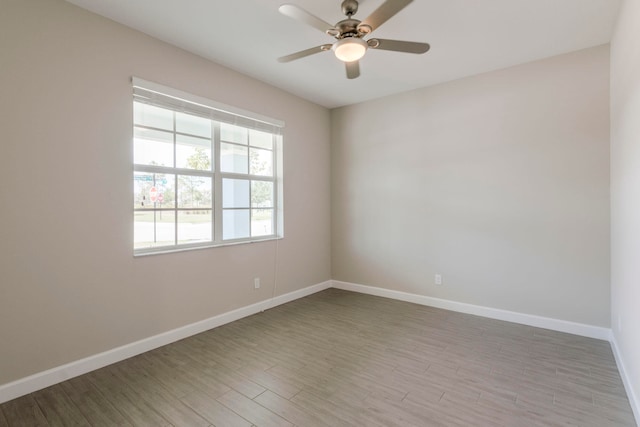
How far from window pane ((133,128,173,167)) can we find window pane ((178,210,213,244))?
529 mm

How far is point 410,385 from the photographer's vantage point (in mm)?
2221

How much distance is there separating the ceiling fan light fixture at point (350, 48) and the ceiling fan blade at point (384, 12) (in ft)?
0.33

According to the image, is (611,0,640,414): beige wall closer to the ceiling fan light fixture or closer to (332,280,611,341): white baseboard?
(332,280,611,341): white baseboard

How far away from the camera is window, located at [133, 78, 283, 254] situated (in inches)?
110

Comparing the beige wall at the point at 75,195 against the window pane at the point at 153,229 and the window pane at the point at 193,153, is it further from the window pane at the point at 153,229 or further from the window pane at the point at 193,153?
the window pane at the point at 193,153

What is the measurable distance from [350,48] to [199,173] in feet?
6.42

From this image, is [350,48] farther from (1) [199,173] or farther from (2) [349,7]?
(1) [199,173]

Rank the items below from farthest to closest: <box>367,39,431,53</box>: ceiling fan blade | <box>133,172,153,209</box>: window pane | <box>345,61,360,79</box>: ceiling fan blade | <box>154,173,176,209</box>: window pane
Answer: <box>154,173,176,209</box>: window pane, <box>133,172,153,209</box>: window pane, <box>345,61,360,79</box>: ceiling fan blade, <box>367,39,431,53</box>: ceiling fan blade

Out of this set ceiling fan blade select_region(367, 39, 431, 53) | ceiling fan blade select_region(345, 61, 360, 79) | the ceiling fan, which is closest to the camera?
the ceiling fan

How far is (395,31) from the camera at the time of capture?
2.63 m

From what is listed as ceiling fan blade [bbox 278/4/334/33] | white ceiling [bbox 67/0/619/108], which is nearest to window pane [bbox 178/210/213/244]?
white ceiling [bbox 67/0/619/108]

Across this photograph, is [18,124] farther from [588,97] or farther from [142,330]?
[588,97]

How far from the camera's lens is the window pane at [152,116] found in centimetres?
274

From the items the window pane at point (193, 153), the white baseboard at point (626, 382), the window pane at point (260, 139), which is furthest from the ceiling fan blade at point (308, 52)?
the white baseboard at point (626, 382)
